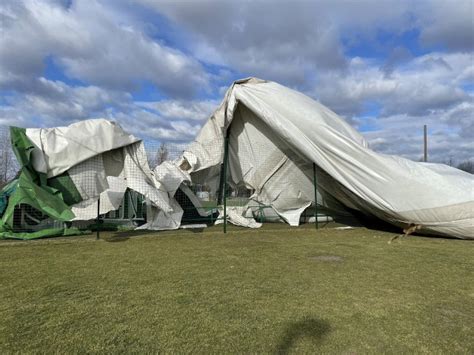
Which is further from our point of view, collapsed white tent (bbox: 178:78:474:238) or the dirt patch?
collapsed white tent (bbox: 178:78:474:238)

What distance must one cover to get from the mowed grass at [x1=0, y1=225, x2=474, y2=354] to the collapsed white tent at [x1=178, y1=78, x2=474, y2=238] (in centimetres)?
130

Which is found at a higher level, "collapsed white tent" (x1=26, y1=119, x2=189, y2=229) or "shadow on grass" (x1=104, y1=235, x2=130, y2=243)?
"collapsed white tent" (x1=26, y1=119, x2=189, y2=229)

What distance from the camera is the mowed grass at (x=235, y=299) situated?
2.26 m

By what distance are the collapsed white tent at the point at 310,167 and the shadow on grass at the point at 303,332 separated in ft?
16.5

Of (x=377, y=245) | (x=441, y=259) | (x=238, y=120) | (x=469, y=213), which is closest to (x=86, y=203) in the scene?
(x=238, y=120)

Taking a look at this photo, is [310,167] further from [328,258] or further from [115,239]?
[115,239]

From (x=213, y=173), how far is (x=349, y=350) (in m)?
7.14

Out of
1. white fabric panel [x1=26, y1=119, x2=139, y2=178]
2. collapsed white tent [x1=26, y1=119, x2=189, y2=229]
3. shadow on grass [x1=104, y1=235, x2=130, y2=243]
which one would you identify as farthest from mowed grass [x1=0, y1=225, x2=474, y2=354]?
white fabric panel [x1=26, y1=119, x2=139, y2=178]

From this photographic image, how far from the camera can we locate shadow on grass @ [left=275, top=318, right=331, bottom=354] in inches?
87.0

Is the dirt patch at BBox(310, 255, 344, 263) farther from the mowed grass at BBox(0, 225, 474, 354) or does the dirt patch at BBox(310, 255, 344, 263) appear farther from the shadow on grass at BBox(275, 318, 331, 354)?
the shadow on grass at BBox(275, 318, 331, 354)

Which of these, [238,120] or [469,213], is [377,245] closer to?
[469,213]

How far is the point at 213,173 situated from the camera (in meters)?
9.09

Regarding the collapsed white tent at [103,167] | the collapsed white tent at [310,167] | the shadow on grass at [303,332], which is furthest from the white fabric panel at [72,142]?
the shadow on grass at [303,332]

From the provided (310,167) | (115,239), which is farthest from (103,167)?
(310,167)
